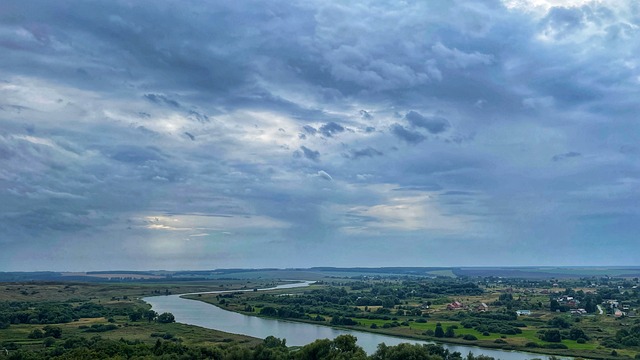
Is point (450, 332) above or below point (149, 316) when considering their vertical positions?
below

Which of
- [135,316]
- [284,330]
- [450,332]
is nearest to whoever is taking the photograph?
[450,332]

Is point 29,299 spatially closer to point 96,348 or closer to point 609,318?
point 96,348

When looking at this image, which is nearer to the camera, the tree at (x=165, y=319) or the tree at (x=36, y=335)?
the tree at (x=36, y=335)

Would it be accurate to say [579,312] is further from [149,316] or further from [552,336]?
[149,316]

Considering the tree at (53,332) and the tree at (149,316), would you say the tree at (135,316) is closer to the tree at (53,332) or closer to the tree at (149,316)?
the tree at (149,316)

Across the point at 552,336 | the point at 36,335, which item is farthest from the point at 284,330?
the point at 552,336

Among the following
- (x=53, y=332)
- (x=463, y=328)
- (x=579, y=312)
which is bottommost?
(x=463, y=328)

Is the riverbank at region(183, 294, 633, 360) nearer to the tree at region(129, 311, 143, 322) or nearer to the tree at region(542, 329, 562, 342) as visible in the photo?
the tree at region(542, 329, 562, 342)

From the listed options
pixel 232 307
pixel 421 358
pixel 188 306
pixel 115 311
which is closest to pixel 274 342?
pixel 421 358

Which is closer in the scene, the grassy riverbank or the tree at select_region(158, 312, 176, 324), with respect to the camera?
the grassy riverbank

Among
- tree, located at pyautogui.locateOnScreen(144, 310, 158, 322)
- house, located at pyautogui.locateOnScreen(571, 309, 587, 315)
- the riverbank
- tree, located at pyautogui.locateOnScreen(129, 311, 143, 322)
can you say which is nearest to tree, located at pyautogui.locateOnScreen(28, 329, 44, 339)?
tree, located at pyautogui.locateOnScreen(129, 311, 143, 322)

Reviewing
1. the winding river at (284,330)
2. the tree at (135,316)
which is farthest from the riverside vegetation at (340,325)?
the winding river at (284,330)

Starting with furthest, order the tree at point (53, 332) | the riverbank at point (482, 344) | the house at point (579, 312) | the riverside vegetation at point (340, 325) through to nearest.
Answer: the house at point (579, 312) → the tree at point (53, 332) → the riverbank at point (482, 344) → the riverside vegetation at point (340, 325)
